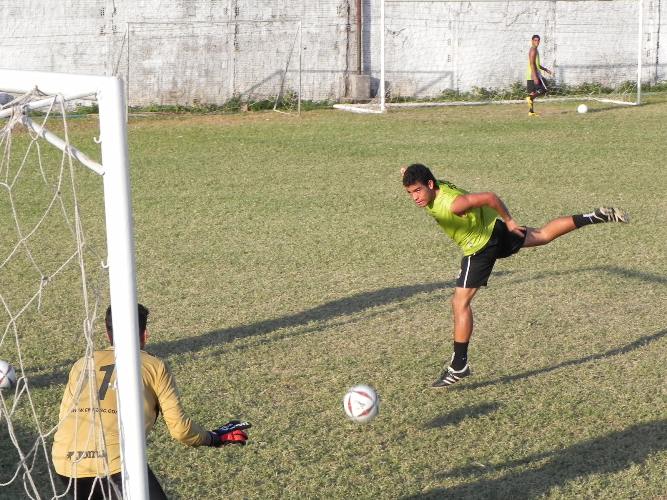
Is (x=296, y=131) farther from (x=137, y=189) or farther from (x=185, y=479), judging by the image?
(x=185, y=479)

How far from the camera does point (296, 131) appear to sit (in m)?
23.0

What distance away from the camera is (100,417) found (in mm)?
4922

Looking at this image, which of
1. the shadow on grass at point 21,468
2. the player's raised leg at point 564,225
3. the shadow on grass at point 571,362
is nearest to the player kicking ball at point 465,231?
the shadow on grass at point 571,362

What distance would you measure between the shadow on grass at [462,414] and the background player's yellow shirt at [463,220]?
1.33 meters

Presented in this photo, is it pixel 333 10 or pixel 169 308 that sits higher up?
pixel 333 10

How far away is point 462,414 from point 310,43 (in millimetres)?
20722

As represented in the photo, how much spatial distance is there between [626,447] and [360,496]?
1981 millimetres

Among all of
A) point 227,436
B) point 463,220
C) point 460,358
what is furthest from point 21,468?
point 463,220

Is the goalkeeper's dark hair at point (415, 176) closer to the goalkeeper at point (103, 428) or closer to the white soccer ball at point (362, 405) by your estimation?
the white soccer ball at point (362, 405)

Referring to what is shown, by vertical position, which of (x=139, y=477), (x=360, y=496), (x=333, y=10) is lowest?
(x=360, y=496)

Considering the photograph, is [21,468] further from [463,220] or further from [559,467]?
[463,220]

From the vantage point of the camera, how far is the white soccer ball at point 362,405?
6836 millimetres

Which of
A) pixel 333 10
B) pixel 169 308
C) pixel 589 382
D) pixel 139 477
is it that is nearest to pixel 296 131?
pixel 333 10

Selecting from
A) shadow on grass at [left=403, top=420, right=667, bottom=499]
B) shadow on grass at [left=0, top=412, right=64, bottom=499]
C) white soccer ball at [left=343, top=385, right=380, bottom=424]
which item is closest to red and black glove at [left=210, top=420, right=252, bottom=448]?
shadow on grass at [left=0, top=412, right=64, bottom=499]
